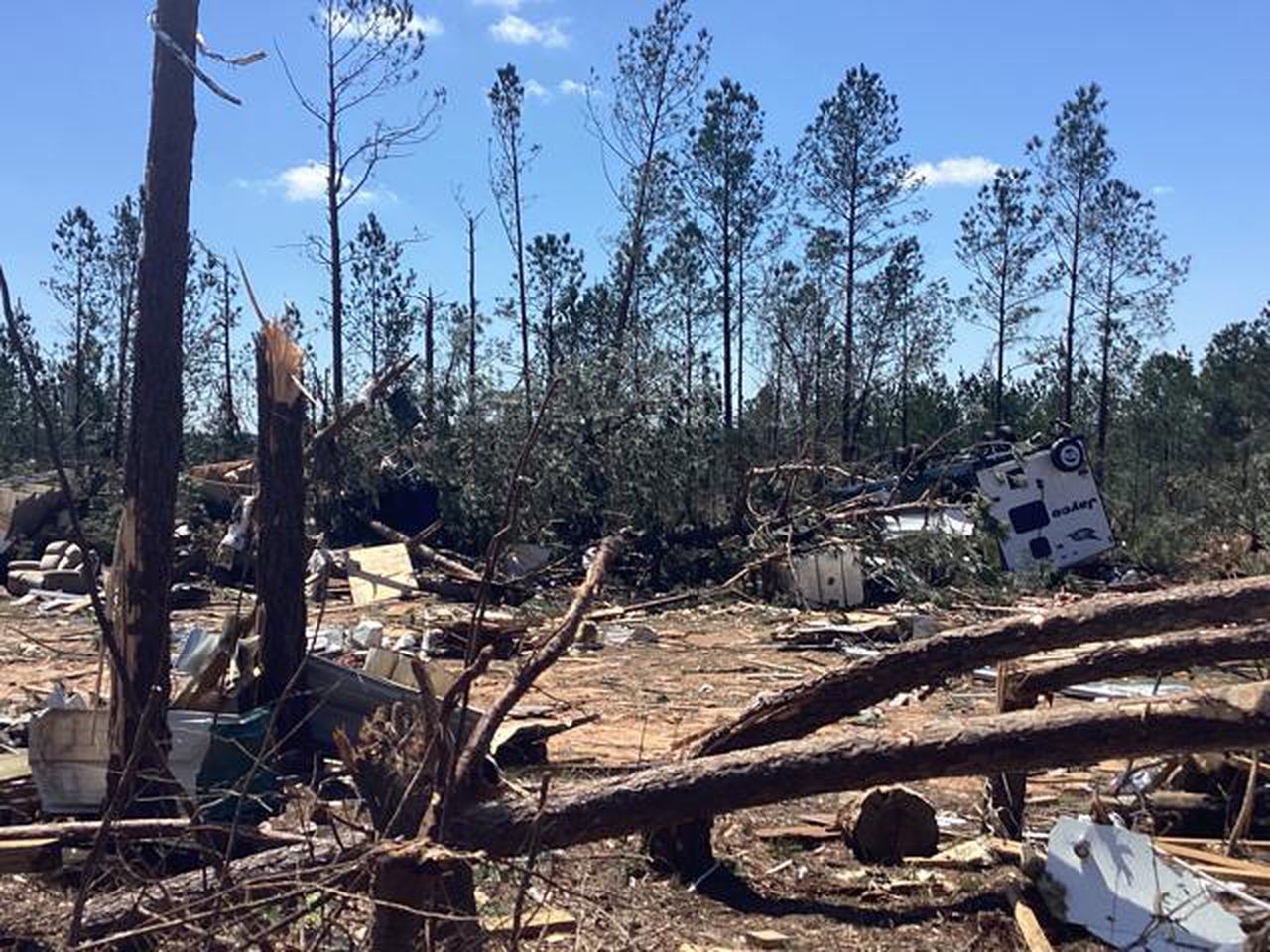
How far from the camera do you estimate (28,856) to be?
4535 millimetres

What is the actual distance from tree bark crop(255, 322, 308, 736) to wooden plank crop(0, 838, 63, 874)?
1135mm

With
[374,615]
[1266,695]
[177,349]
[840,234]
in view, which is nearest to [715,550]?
[374,615]

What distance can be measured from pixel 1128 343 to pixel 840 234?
8.57 m

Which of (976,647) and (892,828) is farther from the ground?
(976,647)

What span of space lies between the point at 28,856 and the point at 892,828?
3.16 m

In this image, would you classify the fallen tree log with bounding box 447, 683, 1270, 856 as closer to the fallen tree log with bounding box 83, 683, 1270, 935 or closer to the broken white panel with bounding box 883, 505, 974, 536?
the fallen tree log with bounding box 83, 683, 1270, 935

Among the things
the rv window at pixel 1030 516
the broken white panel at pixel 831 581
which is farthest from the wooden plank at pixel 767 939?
the rv window at pixel 1030 516

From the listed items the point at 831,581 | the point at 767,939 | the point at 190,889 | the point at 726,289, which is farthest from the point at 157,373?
the point at 726,289

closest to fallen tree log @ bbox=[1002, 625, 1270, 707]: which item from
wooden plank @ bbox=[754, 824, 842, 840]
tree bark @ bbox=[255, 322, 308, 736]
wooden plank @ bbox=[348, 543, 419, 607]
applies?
wooden plank @ bbox=[754, 824, 842, 840]

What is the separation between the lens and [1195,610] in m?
3.89

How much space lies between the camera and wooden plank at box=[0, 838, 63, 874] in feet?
14.8

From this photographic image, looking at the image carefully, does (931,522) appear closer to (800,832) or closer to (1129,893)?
(800,832)

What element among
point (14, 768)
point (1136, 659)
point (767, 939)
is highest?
point (1136, 659)

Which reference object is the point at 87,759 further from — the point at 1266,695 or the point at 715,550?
the point at 715,550
